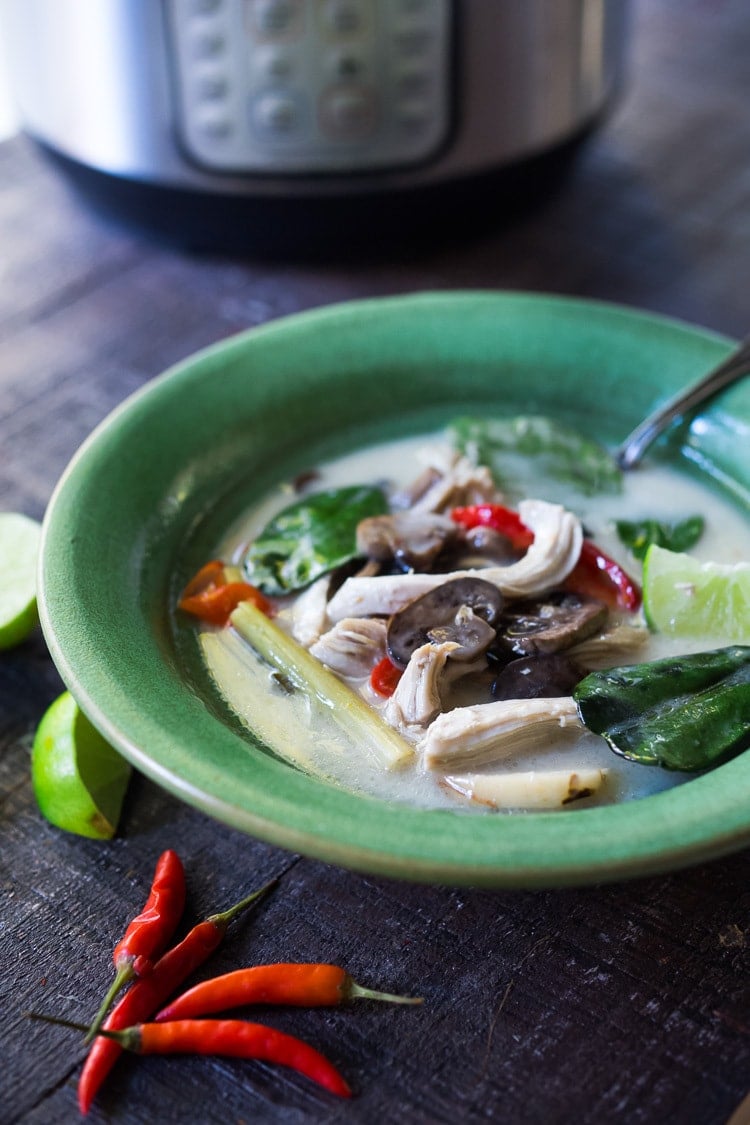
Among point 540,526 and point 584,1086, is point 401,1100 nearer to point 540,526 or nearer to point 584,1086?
point 584,1086

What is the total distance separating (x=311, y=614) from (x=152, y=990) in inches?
23.1

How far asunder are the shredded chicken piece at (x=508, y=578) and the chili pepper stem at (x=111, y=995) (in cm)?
57

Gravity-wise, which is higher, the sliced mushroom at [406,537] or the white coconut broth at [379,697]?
the sliced mushroom at [406,537]

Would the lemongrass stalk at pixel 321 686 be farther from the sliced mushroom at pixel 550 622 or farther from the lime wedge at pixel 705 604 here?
the lime wedge at pixel 705 604

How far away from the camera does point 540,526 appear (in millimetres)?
1767

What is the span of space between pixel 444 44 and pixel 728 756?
1566 mm

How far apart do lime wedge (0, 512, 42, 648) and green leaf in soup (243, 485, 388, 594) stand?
328 millimetres

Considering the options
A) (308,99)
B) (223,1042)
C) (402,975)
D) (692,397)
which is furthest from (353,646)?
(308,99)

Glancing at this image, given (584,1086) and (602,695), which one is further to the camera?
(602,695)

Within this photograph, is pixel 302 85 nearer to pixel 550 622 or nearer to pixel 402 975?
pixel 550 622

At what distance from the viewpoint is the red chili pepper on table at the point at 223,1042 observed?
4.01 ft

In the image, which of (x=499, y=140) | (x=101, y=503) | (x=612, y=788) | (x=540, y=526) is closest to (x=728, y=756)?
(x=612, y=788)

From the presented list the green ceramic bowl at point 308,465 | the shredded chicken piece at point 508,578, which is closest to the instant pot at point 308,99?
the green ceramic bowl at point 308,465

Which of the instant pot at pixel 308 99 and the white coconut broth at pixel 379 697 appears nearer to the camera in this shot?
the white coconut broth at pixel 379 697
